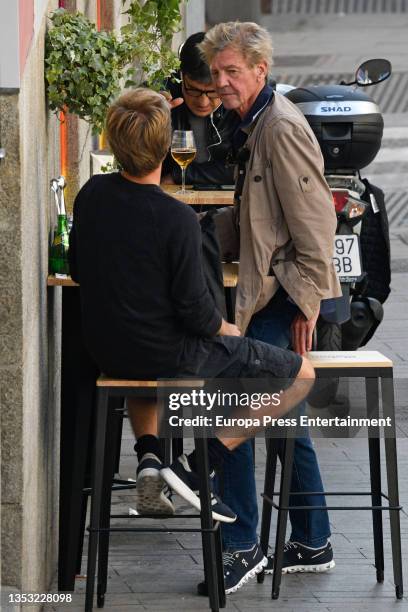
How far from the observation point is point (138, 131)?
4.66m

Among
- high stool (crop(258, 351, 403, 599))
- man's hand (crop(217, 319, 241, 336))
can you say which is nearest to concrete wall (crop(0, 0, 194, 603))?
man's hand (crop(217, 319, 241, 336))

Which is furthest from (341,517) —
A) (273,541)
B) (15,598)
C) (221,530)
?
(15,598)

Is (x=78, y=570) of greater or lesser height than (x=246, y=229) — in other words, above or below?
below

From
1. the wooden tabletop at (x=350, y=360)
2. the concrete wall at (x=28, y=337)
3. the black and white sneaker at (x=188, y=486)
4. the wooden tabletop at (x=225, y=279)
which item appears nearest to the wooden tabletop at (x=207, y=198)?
the wooden tabletop at (x=225, y=279)

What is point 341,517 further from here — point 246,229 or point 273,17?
point 273,17

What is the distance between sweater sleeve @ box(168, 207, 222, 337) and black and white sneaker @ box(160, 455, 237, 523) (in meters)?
0.49

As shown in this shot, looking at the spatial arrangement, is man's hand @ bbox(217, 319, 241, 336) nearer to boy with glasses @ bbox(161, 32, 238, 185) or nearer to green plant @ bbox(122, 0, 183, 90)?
green plant @ bbox(122, 0, 183, 90)

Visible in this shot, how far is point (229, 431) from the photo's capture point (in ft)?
16.6

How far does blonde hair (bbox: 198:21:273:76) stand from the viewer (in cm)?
523

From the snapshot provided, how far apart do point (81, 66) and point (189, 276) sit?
1133 millimetres

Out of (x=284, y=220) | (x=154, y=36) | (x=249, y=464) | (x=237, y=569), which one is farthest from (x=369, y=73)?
(x=237, y=569)

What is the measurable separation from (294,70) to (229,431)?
1792 cm

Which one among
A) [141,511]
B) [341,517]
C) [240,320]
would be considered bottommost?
[341,517]

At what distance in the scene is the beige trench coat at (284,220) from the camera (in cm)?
511
